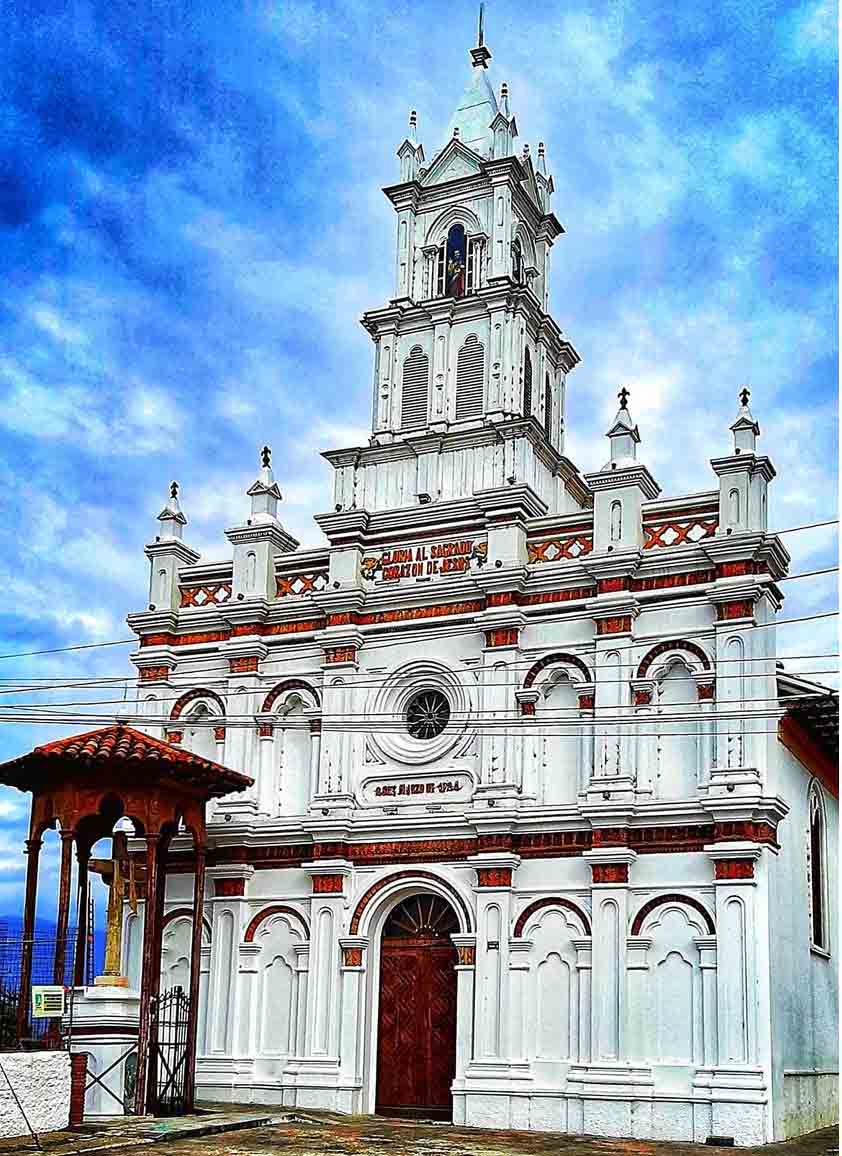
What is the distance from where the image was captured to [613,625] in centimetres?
2492

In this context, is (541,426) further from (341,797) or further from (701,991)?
(701,991)

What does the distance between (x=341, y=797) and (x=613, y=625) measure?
5.85 m

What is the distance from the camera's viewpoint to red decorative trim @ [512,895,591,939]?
23.9m

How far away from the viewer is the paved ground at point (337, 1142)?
1925cm

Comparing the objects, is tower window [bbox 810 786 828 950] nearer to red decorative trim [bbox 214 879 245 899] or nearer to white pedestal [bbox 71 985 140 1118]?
red decorative trim [bbox 214 879 245 899]

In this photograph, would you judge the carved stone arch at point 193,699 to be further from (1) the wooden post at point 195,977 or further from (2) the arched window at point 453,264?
(2) the arched window at point 453,264

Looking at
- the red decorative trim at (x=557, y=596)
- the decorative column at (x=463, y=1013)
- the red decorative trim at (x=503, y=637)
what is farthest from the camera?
the red decorative trim at (x=503, y=637)

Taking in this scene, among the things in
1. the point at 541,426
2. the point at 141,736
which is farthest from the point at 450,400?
the point at 141,736

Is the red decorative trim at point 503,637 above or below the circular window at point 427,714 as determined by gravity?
above

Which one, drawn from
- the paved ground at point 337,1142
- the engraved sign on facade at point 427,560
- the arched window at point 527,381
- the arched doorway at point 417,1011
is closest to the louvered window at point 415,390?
the arched window at point 527,381

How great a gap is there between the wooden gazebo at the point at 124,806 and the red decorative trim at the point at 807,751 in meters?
9.39

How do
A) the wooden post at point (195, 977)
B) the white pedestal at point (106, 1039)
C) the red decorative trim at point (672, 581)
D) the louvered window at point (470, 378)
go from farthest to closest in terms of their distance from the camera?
the louvered window at point (470, 378) < the red decorative trim at point (672, 581) < the wooden post at point (195, 977) < the white pedestal at point (106, 1039)

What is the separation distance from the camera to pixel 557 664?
2542cm

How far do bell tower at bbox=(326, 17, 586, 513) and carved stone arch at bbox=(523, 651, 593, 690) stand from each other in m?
3.87
